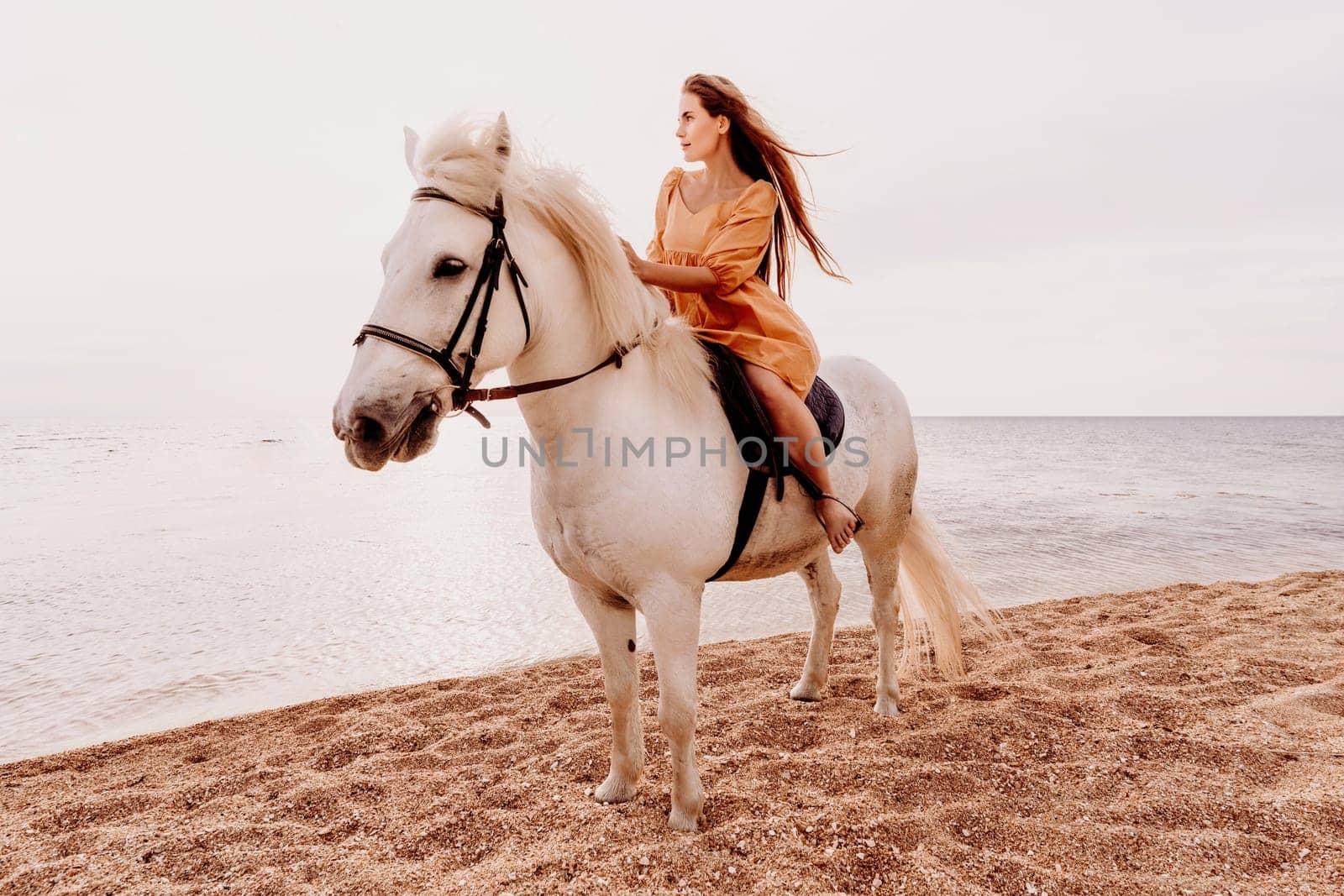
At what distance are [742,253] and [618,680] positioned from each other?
1.64 metres

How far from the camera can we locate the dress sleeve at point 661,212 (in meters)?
2.52

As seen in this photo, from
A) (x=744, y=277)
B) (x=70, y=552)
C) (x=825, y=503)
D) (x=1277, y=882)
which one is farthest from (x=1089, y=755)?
(x=70, y=552)

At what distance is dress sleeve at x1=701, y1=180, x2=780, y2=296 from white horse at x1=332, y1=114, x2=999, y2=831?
0.80 ft

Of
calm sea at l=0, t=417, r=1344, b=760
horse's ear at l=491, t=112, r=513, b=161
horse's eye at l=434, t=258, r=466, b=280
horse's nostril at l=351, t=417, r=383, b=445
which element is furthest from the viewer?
calm sea at l=0, t=417, r=1344, b=760

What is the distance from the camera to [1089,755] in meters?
2.74

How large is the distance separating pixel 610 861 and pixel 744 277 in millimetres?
2014

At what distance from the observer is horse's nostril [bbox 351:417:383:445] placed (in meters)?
1.51

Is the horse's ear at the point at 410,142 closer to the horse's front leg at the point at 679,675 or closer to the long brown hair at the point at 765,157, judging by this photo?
the long brown hair at the point at 765,157

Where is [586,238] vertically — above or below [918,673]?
above

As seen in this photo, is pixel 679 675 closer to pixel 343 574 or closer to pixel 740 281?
pixel 740 281

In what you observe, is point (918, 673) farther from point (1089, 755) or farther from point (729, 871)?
point (729, 871)

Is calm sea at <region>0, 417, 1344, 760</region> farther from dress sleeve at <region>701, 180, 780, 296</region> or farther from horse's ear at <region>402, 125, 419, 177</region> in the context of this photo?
horse's ear at <region>402, 125, 419, 177</region>

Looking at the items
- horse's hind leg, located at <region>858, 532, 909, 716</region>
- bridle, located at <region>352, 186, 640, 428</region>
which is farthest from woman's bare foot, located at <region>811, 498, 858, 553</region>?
bridle, located at <region>352, 186, 640, 428</region>

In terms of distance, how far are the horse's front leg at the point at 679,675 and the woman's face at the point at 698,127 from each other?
1.58 metres
